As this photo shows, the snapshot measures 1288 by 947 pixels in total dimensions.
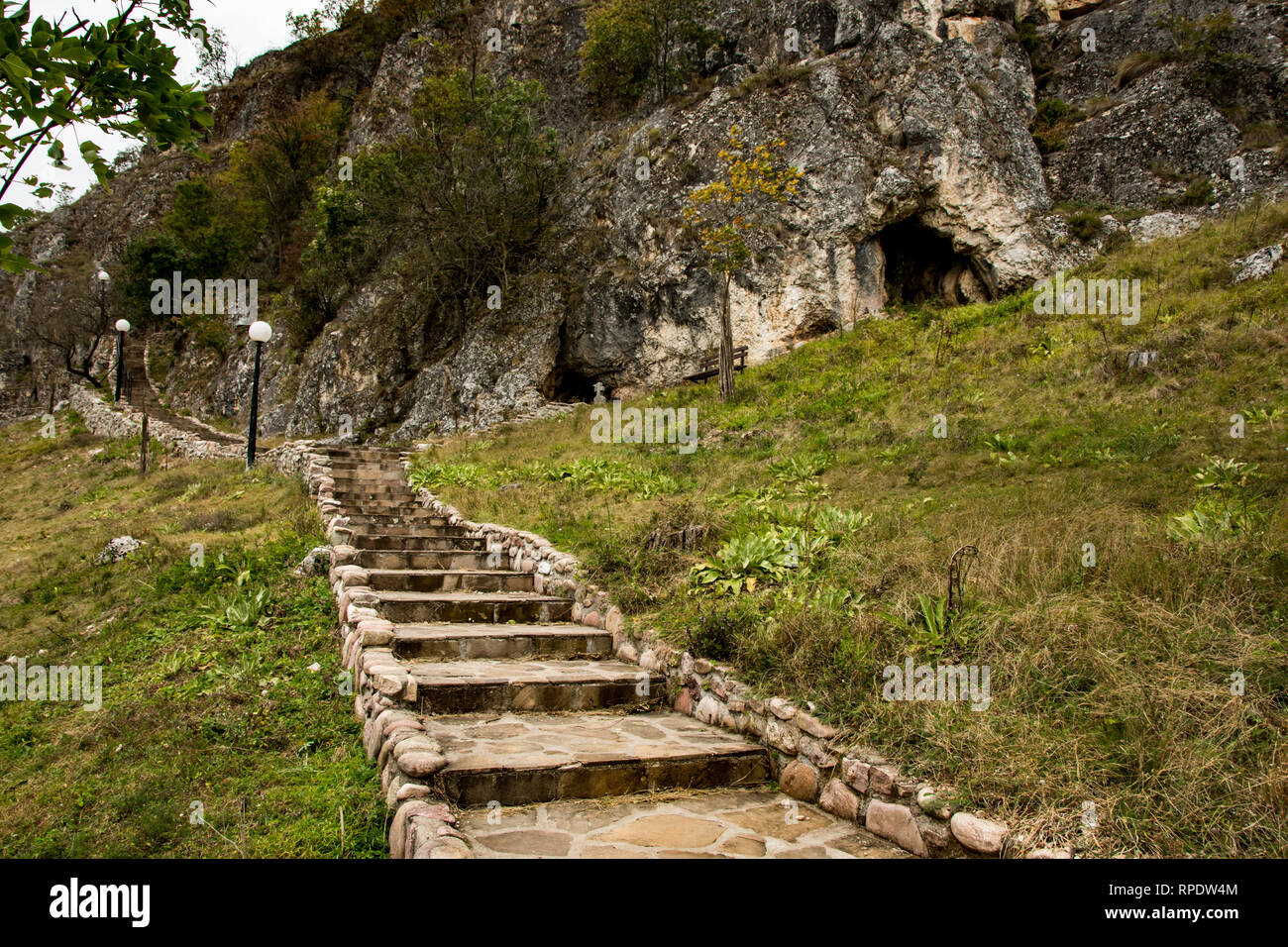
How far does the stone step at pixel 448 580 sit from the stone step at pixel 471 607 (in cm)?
30

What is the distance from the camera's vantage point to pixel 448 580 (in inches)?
325

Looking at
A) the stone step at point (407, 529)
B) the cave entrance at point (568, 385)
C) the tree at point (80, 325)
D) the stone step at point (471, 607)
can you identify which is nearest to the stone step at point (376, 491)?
the stone step at point (407, 529)

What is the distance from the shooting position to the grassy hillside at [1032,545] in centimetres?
328

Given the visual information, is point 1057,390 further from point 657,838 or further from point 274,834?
point 274,834

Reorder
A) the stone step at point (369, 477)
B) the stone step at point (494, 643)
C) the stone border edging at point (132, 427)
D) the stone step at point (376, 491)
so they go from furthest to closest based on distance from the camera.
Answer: the stone border edging at point (132, 427) → the stone step at point (369, 477) → the stone step at point (376, 491) → the stone step at point (494, 643)

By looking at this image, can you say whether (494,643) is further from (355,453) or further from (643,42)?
(643,42)

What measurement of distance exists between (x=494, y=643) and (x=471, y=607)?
97 centimetres

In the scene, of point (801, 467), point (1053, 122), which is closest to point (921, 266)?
point (1053, 122)

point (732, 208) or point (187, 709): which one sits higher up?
point (732, 208)

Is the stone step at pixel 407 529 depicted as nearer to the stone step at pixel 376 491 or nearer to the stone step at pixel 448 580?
the stone step at pixel 448 580

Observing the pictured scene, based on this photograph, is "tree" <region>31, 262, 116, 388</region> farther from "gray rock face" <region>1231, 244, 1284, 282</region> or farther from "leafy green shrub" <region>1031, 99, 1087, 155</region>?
"gray rock face" <region>1231, 244, 1284, 282</region>

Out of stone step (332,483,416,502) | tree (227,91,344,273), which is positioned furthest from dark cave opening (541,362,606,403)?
tree (227,91,344,273)

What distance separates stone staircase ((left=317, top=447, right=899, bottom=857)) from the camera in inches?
150
